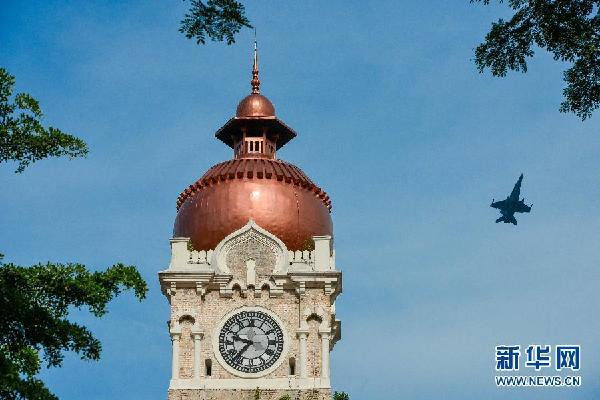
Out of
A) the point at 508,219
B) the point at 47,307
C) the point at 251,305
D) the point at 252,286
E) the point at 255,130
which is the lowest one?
the point at 47,307

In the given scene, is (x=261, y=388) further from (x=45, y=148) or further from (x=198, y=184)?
(x=45, y=148)

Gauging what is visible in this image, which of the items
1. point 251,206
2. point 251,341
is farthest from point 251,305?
point 251,206

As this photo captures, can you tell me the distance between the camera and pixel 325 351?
38.2 metres

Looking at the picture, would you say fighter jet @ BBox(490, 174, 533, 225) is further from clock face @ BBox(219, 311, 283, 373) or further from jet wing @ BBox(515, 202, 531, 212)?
Answer: clock face @ BBox(219, 311, 283, 373)

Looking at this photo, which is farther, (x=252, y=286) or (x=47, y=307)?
(x=252, y=286)

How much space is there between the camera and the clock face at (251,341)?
126ft

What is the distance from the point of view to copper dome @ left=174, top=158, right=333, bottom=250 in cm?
4031

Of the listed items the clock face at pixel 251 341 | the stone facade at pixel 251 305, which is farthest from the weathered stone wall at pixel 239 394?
the clock face at pixel 251 341

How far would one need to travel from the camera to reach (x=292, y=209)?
133 feet

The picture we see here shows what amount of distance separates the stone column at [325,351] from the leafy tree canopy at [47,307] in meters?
20.3

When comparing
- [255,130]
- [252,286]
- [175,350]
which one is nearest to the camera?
[175,350]

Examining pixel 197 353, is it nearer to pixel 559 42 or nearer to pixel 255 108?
pixel 255 108

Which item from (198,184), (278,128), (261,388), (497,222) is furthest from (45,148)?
(278,128)

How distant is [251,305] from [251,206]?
3.46 metres
